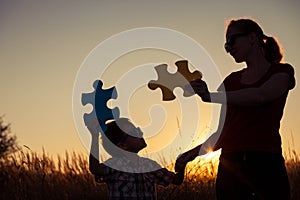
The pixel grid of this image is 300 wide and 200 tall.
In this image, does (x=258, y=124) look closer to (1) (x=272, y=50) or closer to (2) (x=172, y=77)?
(1) (x=272, y=50)

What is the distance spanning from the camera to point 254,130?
375 cm

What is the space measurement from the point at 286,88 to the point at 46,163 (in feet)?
13.9

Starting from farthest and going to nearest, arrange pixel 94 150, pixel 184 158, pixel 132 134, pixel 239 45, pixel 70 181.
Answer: pixel 70 181, pixel 132 134, pixel 94 150, pixel 184 158, pixel 239 45

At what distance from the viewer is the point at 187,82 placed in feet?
13.7

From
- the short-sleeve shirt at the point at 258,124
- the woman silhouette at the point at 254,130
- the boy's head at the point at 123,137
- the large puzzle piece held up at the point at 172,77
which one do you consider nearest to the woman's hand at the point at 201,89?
the woman silhouette at the point at 254,130

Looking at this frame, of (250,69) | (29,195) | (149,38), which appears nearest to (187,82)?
(250,69)

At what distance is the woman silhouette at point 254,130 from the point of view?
3.73 m

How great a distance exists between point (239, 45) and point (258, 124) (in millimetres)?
511

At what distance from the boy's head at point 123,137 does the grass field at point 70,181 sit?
5.19 feet

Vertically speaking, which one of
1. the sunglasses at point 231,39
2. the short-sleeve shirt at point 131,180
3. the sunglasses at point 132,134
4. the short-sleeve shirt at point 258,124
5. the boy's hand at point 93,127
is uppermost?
the sunglasses at point 231,39

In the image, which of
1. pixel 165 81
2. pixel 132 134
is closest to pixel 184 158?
pixel 165 81

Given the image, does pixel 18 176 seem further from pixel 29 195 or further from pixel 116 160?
pixel 116 160

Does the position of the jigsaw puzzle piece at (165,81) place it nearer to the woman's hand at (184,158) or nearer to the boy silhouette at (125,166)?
the woman's hand at (184,158)

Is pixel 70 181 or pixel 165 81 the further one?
pixel 70 181
